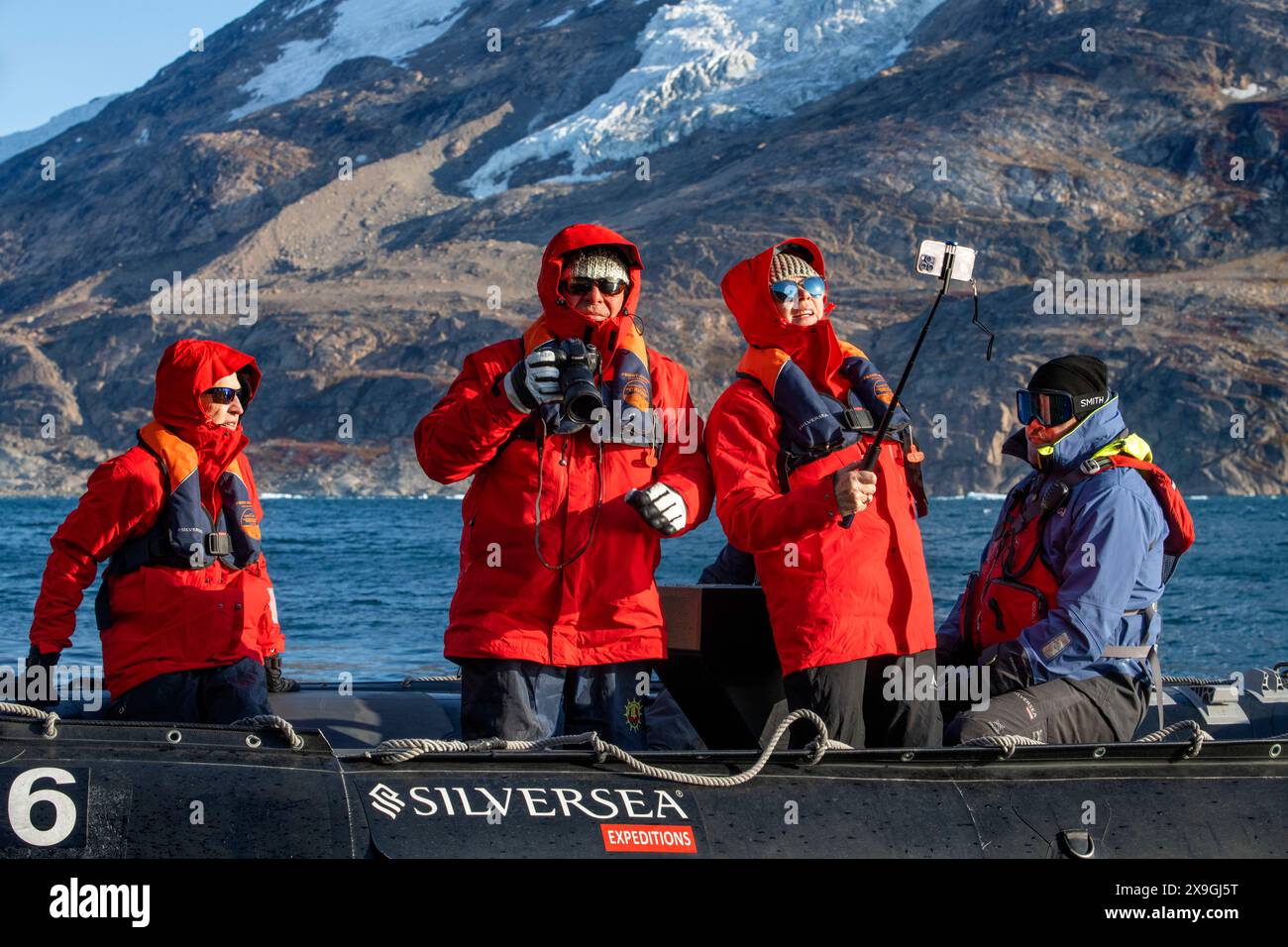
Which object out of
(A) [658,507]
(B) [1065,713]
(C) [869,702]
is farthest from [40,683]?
(B) [1065,713]

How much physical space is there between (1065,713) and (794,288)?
1617 mm

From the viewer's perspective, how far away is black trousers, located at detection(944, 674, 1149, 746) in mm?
5141

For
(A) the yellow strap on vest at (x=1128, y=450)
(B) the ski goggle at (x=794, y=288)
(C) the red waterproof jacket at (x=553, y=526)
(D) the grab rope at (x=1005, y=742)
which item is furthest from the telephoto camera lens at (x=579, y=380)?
(A) the yellow strap on vest at (x=1128, y=450)

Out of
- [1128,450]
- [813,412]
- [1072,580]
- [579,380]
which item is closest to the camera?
[579,380]

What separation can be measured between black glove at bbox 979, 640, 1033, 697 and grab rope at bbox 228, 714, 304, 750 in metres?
2.23

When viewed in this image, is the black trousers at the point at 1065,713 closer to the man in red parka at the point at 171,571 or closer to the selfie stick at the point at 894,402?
the selfie stick at the point at 894,402

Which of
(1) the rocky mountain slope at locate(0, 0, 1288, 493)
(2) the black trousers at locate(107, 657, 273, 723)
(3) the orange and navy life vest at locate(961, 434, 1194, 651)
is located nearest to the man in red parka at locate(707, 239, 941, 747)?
(3) the orange and navy life vest at locate(961, 434, 1194, 651)

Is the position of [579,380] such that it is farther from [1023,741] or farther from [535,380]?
[1023,741]

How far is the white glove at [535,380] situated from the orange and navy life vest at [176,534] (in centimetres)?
154

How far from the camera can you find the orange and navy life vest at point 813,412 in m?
4.89

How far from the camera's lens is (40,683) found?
5.27 metres

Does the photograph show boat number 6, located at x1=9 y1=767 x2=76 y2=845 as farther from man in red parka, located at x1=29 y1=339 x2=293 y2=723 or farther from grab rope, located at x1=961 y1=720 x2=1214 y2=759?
grab rope, located at x1=961 y1=720 x2=1214 y2=759

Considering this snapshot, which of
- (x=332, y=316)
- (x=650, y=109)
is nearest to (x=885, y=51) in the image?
(x=650, y=109)
